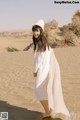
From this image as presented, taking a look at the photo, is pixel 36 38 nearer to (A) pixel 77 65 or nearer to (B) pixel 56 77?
(B) pixel 56 77

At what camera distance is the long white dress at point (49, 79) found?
5844mm

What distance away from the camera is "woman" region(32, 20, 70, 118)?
229 inches

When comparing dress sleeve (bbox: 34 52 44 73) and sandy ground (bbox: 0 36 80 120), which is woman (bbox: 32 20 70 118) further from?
sandy ground (bbox: 0 36 80 120)

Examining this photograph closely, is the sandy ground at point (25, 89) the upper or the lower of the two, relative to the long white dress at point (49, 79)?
lower

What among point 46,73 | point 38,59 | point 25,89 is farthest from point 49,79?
point 25,89

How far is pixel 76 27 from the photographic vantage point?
92.1 feet

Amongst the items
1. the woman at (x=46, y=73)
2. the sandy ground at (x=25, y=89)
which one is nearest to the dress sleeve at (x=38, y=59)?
the woman at (x=46, y=73)

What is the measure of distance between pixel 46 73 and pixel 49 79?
0.39 ft

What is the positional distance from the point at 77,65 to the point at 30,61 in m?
3.06

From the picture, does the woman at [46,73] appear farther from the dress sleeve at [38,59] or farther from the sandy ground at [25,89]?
the sandy ground at [25,89]

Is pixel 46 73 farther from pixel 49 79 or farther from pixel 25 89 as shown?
pixel 25 89

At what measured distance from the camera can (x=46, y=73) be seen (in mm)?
5867

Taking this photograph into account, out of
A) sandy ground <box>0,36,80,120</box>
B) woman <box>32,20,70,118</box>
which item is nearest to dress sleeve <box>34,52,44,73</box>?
woman <box>32,20,70,118</box>

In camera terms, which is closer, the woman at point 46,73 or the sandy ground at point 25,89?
the woman at point 46,73
